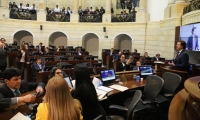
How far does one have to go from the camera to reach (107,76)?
527cm

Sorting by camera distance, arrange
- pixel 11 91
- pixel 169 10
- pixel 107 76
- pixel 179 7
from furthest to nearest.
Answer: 1. pixel 169 10
2. pixel 179 7
3. pixel 107 76
4. pixel 11 91

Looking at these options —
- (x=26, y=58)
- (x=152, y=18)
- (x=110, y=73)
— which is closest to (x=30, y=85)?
(x=110, y=73)

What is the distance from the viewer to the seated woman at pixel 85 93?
9.53 feet

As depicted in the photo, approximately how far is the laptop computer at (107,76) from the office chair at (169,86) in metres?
1.26

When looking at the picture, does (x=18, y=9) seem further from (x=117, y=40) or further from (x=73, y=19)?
(x=117, y=40)

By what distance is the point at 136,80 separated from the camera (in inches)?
236

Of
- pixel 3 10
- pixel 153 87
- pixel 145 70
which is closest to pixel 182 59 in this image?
pixel 145 70

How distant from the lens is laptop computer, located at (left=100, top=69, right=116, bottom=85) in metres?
5.13

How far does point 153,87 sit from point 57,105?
2.96 metres

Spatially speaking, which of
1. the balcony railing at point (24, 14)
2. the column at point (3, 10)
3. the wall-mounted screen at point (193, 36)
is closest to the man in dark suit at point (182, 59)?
the wall-mounted screen at point (193, 36)

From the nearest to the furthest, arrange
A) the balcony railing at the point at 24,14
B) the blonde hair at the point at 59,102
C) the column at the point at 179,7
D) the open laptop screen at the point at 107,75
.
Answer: the blonde hair at the point at 59,102 → the open laptop screen at the point at 107,75 → the column at the point at 179,7 → the balcony railing at the point at 24,14

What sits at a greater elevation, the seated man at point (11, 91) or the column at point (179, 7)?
the column at point (179, 7)

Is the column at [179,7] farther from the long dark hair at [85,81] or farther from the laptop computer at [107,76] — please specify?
the long dark hair at [85,81]

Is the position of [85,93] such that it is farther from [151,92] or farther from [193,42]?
[193,42]
